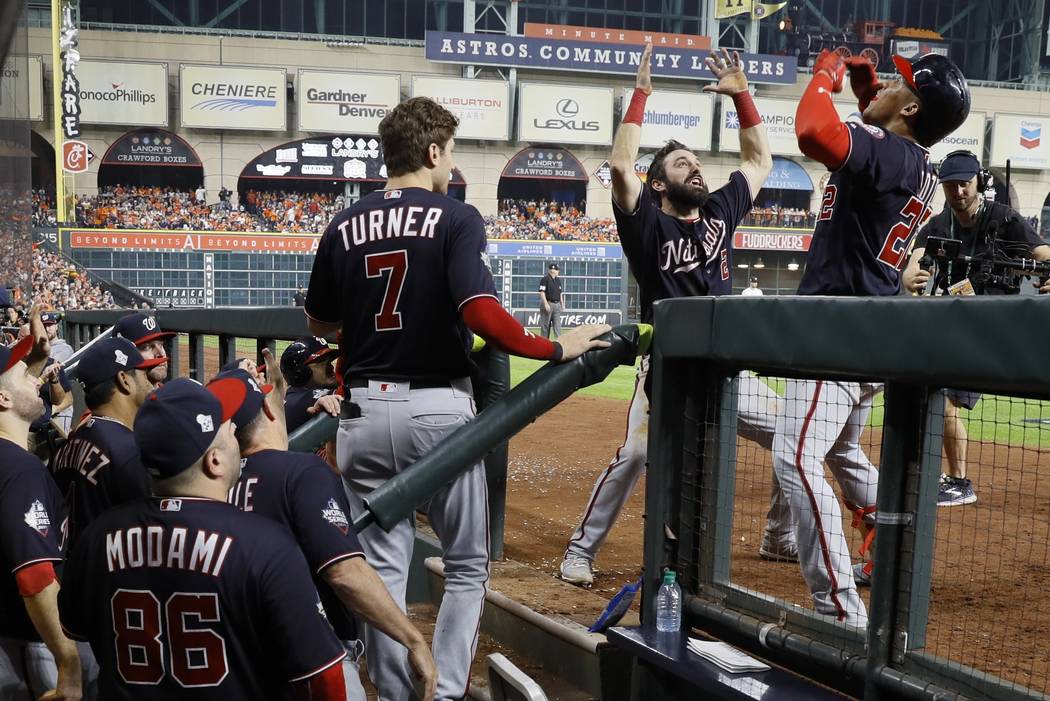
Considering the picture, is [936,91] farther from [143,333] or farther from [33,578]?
[143,333]

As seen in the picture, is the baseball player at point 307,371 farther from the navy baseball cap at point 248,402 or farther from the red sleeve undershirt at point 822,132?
the red sleeve undershirt at point 822,132

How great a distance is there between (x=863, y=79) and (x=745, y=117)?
683 mm

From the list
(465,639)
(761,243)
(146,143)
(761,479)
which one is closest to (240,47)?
(146,143)

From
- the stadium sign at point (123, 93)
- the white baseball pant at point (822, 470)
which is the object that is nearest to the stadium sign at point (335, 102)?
the stadium sign at point (123, 93)

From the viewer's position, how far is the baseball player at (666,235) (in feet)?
12.6

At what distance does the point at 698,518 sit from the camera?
2717mm

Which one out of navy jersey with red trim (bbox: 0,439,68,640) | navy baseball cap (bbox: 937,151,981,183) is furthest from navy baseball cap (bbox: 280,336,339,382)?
navy baseball cap (bbox: 937,151,981,183)

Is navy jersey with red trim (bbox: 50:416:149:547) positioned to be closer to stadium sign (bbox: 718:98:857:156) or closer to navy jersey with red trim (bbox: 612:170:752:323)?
navy jersey with red trim (bbox: 612:170:752:323)

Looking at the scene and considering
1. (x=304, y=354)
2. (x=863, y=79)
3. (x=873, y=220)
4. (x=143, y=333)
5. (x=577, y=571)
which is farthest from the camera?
(x=143, y=333)

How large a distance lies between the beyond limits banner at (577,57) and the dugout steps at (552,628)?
35192mm

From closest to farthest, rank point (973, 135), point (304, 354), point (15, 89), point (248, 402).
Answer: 1. point (248, 402)
2. point (304, 354)
3. point (15, 89)
4. point (973, 135)

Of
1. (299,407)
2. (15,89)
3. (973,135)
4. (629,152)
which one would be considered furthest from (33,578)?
(973,135)

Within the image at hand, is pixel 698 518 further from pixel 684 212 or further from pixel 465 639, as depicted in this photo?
pixel 684 212

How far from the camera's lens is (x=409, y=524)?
297 cm
